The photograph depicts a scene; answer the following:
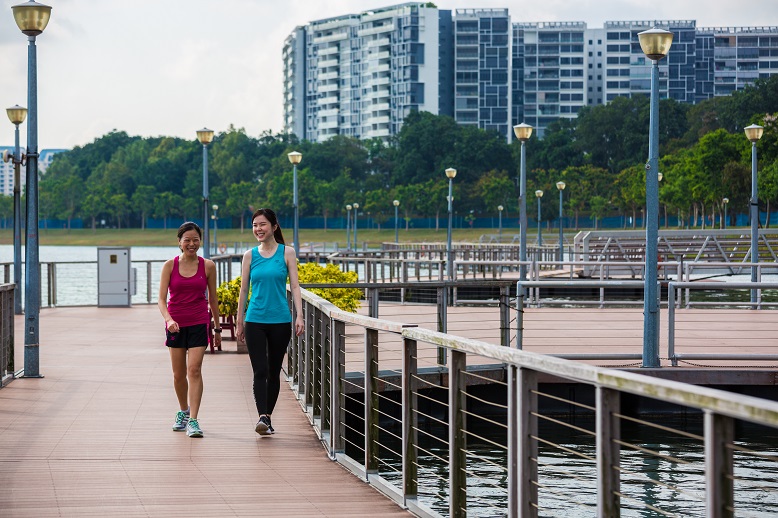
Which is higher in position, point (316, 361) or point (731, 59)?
point (731, 59)

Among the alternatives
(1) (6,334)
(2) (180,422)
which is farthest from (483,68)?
(2) (180,422)

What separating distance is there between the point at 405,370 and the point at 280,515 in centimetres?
97

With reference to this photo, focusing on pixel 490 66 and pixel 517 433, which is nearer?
pixel 517 433

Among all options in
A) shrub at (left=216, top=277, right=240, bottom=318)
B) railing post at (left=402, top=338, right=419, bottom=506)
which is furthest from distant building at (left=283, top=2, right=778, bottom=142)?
railing post at (left=402, top=338, right=419, bottom=506)

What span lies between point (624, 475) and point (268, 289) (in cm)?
347

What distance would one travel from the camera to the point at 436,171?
130125 millimetres

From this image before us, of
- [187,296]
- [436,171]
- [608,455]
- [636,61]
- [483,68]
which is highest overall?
[636,61]

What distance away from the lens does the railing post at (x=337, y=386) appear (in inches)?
305

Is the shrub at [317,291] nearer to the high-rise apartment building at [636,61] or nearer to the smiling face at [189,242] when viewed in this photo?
the smiling face at [189,242]

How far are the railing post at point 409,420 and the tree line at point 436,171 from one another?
77231mm

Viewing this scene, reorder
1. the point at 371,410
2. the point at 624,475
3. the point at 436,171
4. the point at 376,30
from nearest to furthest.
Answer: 1. the point at 371,410
2. the point at 624,475
3. the point at 436,171
4. the point at 376,30

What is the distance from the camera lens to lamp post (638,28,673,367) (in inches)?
503

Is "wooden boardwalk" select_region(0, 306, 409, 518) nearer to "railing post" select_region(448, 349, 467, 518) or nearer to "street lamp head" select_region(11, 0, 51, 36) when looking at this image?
"railing post" select_region(448, 349, 467, 518)

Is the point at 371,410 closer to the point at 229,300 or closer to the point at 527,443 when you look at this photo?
the point at 527,443
